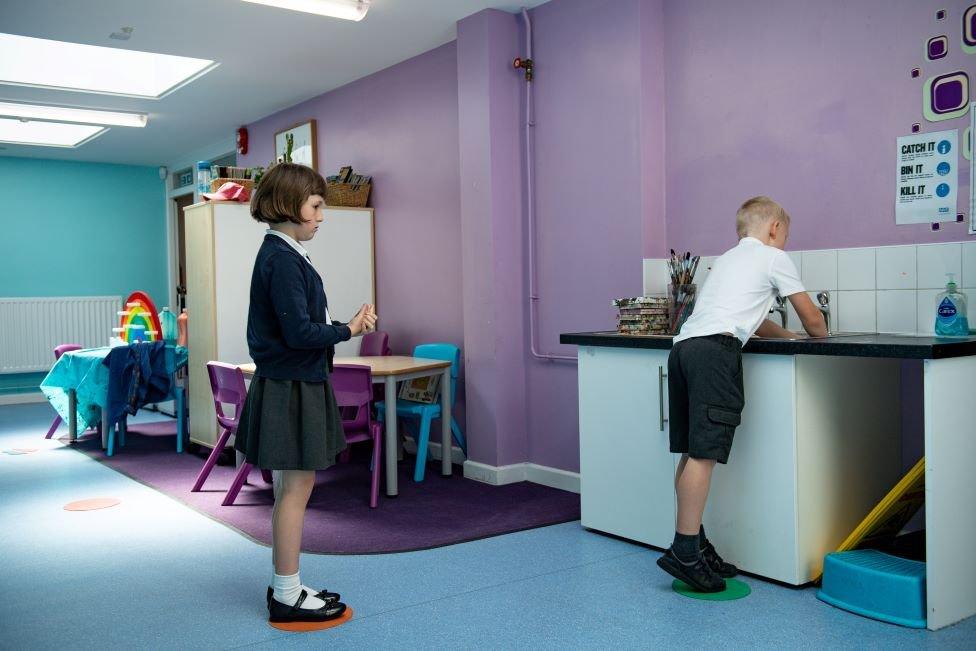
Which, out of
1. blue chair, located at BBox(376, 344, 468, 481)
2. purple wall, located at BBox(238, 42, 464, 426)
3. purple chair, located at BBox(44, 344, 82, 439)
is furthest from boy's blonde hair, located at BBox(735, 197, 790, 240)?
purple chair, located at BBox(44, 344, 82, 439)

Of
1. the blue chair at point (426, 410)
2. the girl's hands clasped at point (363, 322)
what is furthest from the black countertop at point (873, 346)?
the blue chair at point (426, 410)

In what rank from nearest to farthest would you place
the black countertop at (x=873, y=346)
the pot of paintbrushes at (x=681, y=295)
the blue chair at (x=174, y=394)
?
the black countertop at (x=873, y=346)
the pot of paintbrushes at (x=681, y=295)
the blue chair at (x=174, y=394)

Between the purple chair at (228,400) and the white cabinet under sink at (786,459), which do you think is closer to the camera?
the white cabinet under sink at (786,459)

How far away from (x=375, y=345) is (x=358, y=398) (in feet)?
4.83

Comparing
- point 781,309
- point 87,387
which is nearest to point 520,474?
point 781,309

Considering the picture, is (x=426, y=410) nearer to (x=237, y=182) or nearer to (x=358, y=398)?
(x=358, y=398)

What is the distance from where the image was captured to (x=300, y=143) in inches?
276

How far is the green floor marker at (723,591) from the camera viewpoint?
2.96 metres

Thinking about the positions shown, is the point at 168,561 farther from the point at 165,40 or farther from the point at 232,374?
the point at 165,40

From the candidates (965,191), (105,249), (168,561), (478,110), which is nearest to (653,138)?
(478,110)

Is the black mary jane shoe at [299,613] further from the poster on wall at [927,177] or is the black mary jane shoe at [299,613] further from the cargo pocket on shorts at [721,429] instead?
the poster on wall at [927,177]

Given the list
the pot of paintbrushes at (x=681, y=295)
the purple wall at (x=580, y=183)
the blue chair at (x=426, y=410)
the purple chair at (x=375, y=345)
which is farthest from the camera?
the purple chair at (x=375, y=345)

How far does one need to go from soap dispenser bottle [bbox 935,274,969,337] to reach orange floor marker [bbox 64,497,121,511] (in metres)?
3.89

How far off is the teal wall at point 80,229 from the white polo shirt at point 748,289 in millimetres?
8242
